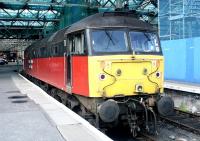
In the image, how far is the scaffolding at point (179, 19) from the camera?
20312 mm

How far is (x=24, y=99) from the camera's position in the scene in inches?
548

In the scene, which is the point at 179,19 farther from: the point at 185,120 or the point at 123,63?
the point at 123,63

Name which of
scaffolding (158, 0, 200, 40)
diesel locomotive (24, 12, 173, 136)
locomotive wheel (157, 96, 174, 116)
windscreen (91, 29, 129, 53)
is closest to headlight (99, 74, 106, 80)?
diesel locomotive (24, 12, 173, 136)

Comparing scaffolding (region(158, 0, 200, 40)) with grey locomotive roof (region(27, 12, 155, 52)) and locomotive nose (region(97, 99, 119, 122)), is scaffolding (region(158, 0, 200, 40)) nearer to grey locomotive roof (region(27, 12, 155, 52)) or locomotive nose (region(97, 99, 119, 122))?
grey locomotive roof (region(27, 12, 155, 52))

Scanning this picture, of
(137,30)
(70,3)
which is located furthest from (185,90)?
(70,3)

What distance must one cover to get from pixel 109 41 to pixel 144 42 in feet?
3.56

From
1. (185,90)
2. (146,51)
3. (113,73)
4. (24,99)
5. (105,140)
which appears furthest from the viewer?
(185,90)

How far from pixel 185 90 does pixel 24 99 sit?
6.47 m

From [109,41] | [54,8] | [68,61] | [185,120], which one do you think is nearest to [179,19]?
[185,120]

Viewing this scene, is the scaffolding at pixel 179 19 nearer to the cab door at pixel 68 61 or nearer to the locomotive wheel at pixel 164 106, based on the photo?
the cab door at pixel 68 61

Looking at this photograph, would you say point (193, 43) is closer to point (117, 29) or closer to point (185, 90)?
point (185, 90)

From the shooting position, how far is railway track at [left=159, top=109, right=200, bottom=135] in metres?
11.8

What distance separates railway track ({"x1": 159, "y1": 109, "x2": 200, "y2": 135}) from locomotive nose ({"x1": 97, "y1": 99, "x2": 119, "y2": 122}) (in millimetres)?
3046

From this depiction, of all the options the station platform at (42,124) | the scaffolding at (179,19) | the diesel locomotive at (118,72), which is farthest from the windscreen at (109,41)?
the scaffolding at (179,19)
